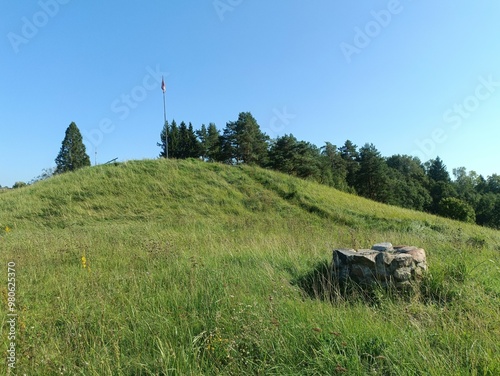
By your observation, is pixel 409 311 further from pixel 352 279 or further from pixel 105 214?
pixel 105 214

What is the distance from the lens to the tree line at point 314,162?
137 feet

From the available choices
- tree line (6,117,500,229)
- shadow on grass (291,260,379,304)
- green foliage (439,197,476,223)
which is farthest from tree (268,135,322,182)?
shadow on grass (291,260,379,304)

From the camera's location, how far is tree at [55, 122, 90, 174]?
52375 mm

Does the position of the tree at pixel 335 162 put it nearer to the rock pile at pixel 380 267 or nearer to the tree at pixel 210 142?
the tree at pixel 210 142

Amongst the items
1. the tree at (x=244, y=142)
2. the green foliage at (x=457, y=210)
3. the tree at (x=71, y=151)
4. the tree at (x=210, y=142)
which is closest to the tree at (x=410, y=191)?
the green foliage at (x=457, y=210)

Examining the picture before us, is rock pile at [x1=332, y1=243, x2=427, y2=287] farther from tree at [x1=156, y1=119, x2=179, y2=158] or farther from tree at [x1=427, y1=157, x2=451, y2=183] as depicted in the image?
tree at [x1=427, y1=157, x2=451, y2=183]

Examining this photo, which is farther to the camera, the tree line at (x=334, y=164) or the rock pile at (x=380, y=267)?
the tree line at (x=334, y=164)

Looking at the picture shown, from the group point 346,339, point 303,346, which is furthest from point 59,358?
point 346,339

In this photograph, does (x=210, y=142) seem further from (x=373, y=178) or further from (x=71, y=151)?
(x=373, y=178)

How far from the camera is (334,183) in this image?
158ft

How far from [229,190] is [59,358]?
15.7 metres

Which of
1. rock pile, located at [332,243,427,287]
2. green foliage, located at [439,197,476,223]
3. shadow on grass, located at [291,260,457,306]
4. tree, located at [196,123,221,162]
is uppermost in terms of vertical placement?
tree, located at [196,123,221,162]

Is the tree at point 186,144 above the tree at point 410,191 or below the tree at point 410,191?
above

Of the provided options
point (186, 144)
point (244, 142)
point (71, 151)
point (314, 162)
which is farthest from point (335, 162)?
point (71, 151)
